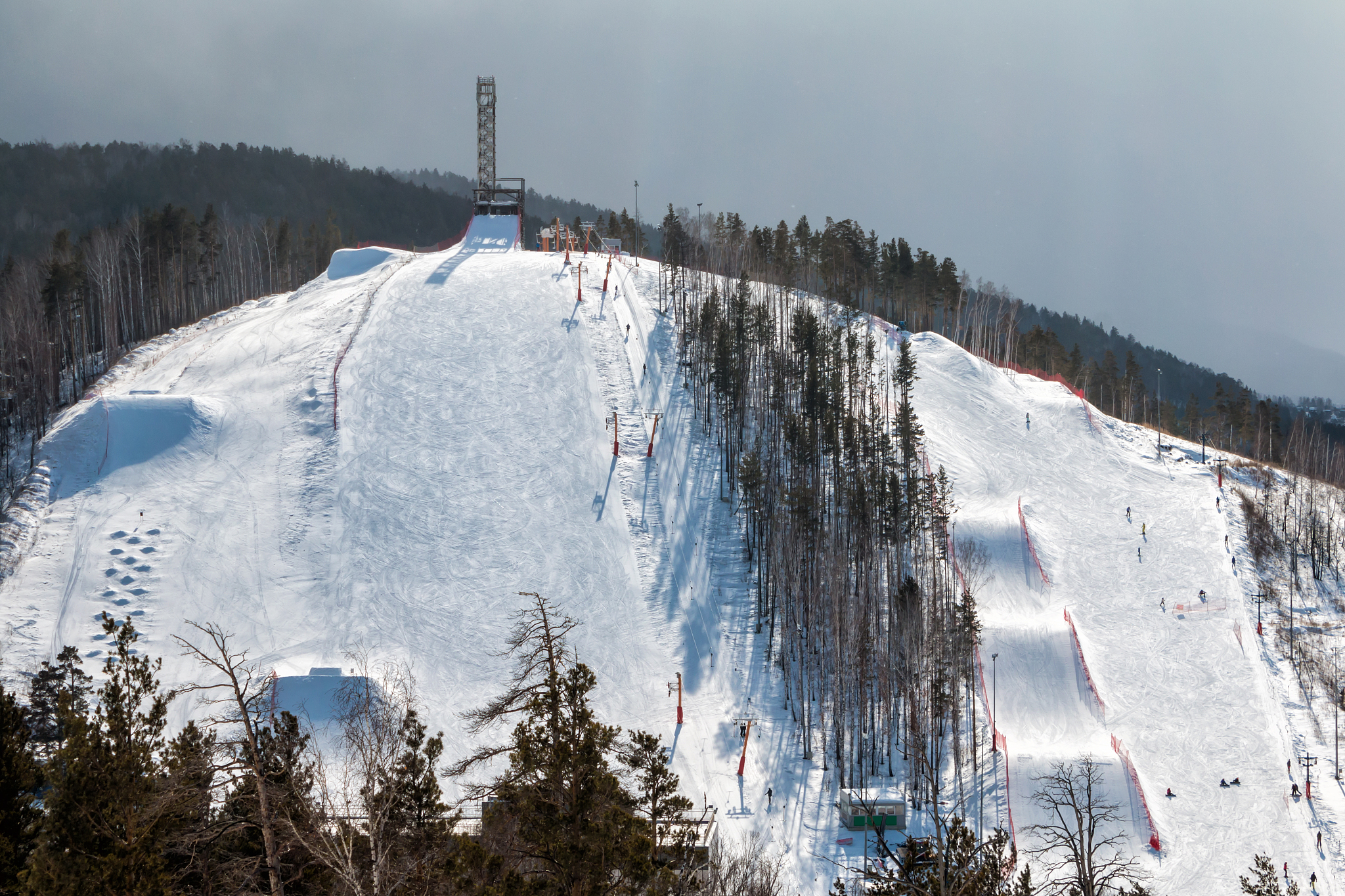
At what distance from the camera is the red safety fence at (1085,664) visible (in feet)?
130

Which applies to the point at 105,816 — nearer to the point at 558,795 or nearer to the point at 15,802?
the point at 15,802

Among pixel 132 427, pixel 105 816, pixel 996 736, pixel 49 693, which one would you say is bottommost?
pixel 996 736

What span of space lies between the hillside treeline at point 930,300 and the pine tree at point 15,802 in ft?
177

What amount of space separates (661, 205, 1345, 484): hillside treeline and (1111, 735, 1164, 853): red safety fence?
39.5 meters

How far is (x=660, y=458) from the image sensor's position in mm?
45531

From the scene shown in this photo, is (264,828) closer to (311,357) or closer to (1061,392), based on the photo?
(311,357)

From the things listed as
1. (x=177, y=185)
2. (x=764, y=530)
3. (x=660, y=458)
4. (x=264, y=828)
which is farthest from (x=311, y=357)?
(x=177, y=185)

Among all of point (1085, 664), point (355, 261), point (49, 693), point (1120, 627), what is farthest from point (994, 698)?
point (355, 261)

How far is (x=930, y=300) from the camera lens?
83375mm

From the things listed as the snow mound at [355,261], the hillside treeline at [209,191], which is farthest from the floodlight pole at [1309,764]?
the hillside treeline at [209,191]

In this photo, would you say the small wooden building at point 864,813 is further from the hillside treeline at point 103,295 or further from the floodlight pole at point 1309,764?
the hillside treeline at point 103,295

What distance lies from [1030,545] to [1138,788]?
52.4ft

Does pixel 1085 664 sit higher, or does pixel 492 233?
pixel 492 233

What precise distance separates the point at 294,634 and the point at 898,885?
1001 inches
